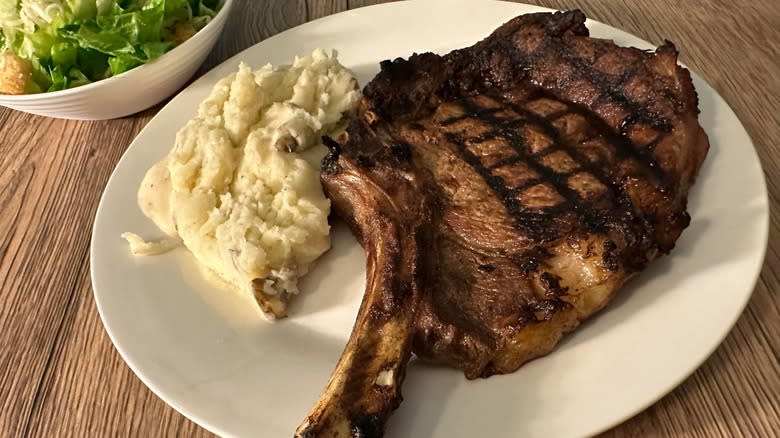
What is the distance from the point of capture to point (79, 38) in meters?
3.27

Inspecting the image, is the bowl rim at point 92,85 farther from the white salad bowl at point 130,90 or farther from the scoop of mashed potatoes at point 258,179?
the scoop of mashed potatoes at point 258,179

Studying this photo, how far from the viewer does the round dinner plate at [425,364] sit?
6.48ft

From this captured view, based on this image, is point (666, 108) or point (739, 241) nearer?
point (739, 241)

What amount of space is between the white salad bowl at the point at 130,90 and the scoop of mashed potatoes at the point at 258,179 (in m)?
0.52

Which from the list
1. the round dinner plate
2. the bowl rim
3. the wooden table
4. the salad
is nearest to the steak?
the round dinner plate

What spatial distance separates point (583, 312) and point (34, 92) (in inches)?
115

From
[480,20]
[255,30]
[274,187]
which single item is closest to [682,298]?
[274,187]

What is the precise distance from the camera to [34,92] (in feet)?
11.0

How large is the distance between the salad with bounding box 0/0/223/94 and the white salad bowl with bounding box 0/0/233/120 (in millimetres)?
83

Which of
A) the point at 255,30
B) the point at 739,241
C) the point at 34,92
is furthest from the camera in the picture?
the point at 255,30

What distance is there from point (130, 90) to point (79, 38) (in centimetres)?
36

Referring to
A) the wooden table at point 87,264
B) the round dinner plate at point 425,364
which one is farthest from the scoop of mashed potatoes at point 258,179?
the wooden table at point 87,264

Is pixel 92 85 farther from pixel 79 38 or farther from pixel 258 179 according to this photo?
pixel 258 179

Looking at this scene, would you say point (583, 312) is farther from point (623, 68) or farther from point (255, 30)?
point (255, 30)
